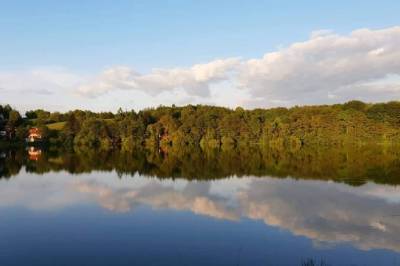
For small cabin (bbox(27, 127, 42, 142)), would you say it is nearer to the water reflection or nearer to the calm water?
the calm water

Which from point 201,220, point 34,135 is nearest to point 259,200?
point 201,220

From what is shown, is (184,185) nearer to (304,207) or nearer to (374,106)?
(304,207)

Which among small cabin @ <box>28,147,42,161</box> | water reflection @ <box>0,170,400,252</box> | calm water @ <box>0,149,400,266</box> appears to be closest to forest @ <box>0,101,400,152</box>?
small cabin @ <box>28,147,42,161</box>

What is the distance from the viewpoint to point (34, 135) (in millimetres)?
104500

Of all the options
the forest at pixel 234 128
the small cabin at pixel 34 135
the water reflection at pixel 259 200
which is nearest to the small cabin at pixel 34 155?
the forest at pixel 234 128

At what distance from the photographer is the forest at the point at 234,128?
97.2 meters

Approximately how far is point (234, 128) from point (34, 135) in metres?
51.8

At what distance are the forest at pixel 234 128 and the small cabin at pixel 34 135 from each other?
1.10 m

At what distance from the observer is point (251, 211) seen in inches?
828

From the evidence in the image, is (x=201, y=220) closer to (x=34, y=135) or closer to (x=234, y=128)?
(x=234, y=128)

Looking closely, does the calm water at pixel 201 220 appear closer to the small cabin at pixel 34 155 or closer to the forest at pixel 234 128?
the small cabin at pixel 34 155

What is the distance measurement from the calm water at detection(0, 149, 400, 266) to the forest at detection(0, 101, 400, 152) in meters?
64.4

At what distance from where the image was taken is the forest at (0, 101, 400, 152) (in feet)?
319

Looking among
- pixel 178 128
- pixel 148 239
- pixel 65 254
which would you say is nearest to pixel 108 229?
pixel 148 239
